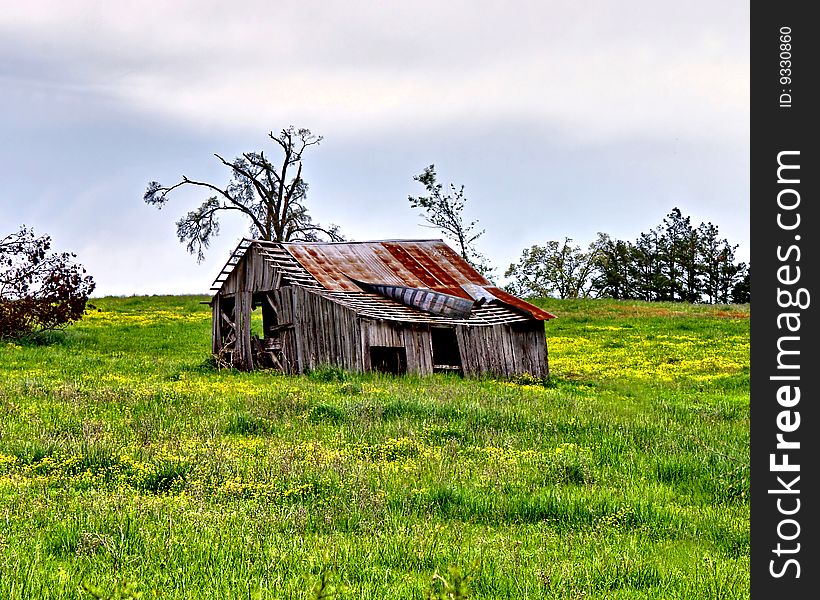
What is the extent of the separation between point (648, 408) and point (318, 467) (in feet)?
36.4

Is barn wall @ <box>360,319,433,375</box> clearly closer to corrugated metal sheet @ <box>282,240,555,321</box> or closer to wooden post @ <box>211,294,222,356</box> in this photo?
corrugated metal sheet @ <box>282,240,555,321</box>

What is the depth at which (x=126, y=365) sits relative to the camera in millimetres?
27906

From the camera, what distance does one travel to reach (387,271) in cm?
3388

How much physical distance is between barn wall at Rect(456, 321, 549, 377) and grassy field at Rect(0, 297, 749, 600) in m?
7.89

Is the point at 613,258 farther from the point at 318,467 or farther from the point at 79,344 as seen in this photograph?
the point at 318,467

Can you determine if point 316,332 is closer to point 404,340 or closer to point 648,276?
point 404,340

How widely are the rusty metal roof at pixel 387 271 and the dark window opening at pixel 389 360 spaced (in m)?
1.68

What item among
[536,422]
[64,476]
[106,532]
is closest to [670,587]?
[106,532]

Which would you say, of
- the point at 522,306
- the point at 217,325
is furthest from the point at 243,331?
the point at 522,306

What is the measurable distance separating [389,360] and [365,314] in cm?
469

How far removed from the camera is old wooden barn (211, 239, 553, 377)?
29469mm

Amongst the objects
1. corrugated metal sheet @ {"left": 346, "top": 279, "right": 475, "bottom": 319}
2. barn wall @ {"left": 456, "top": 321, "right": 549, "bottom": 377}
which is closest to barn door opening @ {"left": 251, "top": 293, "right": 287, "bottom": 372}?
corrugated metal sheet @ {"left": 346, "top": 279, "right": 475, "bottom": 319}

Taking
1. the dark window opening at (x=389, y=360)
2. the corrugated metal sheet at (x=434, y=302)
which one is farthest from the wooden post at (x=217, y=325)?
the corrugated metal sheet at (x=434, y=302)

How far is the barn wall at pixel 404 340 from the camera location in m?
28.8
